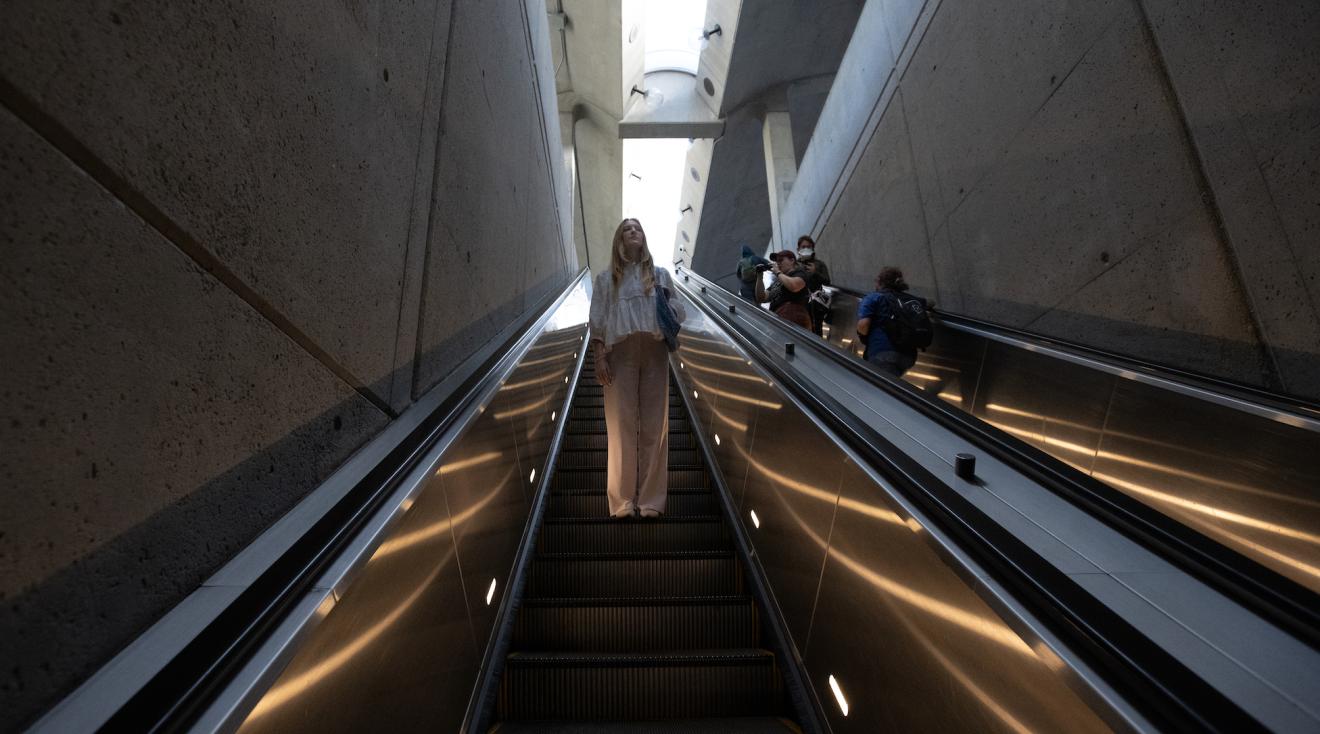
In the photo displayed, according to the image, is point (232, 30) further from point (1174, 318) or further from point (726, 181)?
point (726, 181)

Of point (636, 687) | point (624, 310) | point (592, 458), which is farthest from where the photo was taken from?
point (592, 458)

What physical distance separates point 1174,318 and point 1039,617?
293 cm

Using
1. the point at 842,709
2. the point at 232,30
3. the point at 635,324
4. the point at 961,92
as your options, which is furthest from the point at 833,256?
the point at 232,30

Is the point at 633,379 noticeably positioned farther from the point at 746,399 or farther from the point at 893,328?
the point at 893,328

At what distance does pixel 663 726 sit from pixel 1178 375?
254cm

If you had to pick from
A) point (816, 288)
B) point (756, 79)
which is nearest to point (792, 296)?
point (816, 288)

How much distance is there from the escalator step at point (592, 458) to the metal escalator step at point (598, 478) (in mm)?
183

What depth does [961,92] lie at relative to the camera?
17.7 feet

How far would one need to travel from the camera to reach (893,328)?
4.97 meters

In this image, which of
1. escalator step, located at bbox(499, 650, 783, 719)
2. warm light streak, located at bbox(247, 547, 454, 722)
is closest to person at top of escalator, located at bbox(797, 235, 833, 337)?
escalator step, located at bbox(499, 650, 783, 719)

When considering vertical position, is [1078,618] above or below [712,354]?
above

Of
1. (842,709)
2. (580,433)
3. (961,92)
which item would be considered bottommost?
(580,433)

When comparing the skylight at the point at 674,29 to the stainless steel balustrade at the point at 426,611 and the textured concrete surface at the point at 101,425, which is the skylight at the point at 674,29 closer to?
the stainless steel balustrade at the point at 426,611

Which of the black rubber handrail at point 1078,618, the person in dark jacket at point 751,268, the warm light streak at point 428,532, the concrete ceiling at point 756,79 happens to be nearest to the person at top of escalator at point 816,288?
the person in dark jacket at point 751,268
